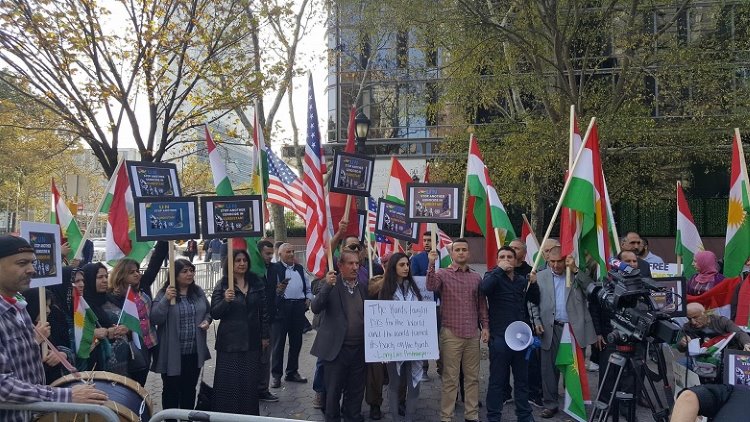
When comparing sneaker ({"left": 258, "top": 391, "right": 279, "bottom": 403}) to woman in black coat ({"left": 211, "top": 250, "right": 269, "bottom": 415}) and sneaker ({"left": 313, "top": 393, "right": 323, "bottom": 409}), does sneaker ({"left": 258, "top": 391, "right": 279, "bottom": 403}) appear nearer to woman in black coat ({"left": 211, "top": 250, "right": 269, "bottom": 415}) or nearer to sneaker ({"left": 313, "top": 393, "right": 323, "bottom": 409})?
sneaker ({"left": 313, "top": 393, "right": 323, "bottom": 409})

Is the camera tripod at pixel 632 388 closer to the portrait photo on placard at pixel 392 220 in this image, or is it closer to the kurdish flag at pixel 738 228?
the kurdish flag at pixel 738 228

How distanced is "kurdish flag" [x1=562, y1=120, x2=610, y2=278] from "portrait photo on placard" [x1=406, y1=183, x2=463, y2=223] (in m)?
1.22

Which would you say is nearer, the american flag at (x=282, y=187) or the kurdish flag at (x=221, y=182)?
the kurdish flag at (x=221, y=182)

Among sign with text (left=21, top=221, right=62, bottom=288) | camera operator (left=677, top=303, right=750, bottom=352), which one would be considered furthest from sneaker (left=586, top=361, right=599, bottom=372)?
sign with text (left=21, top=221, right=62, bottom=288)

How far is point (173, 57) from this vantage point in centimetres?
1302

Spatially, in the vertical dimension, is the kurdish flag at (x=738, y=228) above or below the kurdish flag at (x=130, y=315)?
above

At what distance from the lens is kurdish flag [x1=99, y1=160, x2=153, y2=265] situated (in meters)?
6.65

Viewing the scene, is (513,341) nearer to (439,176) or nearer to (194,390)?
(194,390)

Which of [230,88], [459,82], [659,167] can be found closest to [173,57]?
[230,88]

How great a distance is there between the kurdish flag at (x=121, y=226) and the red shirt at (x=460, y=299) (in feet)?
10.6

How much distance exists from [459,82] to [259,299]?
8417mm

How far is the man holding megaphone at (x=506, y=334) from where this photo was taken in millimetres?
6176

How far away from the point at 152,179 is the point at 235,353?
6.69ft

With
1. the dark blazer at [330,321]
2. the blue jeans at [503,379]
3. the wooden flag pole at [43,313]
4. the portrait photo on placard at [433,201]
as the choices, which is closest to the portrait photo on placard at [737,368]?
the blue jeans at [503,379]
